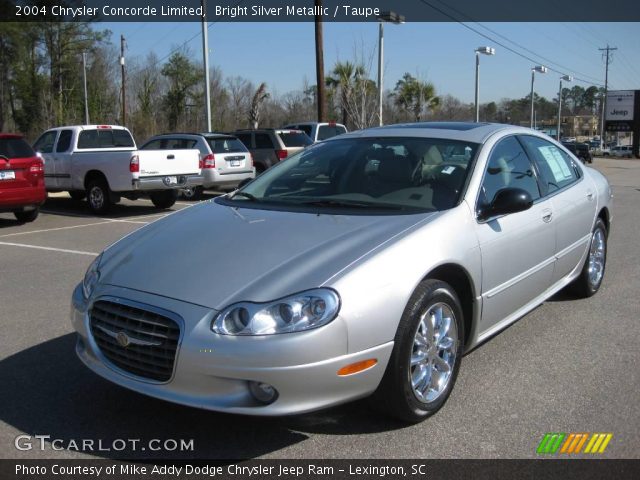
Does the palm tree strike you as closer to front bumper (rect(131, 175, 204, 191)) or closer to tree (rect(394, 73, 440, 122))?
tree (rect(394, 73, 440, 122))

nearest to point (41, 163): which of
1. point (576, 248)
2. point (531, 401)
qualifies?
point (576, 248)

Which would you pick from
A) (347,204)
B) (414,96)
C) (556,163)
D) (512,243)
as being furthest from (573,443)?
(414,96)

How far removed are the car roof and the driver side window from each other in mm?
135

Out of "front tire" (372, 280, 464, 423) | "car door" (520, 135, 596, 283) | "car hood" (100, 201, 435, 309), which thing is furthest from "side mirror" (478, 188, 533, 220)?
"car door" (520, 135, 596, 283)

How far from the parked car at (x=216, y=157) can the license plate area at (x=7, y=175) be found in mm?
4260

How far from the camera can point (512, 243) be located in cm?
428

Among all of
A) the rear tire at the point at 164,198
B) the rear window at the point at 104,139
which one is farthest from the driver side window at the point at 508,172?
the rear window at the point at 104,139

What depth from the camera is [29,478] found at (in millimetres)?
3025

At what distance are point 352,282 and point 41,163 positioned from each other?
1006 cm

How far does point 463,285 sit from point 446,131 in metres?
1.36

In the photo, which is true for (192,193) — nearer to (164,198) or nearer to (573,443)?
(164,198)

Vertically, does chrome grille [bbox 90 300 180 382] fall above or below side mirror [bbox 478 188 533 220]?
below

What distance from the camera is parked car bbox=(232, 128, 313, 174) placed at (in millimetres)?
17703

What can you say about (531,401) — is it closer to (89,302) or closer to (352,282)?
(352,282)
